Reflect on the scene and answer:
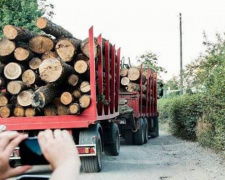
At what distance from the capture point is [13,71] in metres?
10.8

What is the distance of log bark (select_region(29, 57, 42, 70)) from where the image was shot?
1081cm

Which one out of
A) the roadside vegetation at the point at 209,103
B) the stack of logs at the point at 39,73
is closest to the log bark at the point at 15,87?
the stack of logs at the point at 39,73

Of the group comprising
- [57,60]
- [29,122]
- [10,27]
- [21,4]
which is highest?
[21,4]

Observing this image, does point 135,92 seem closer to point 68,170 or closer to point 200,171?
point 200,171

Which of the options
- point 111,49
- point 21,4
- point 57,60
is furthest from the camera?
point 21,4

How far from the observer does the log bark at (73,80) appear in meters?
10.6

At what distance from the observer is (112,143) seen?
44.5 ft

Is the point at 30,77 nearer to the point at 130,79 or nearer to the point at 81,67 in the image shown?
the point at 81,67

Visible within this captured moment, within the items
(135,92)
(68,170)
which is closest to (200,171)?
(135,92)

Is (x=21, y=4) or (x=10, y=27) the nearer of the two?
(x=10, y=27)

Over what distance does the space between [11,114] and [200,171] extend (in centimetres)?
399

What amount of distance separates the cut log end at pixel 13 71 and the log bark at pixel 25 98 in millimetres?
368

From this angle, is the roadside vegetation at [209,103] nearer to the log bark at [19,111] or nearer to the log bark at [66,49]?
the log bark at [66,49]

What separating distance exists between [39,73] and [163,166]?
3.63 m
